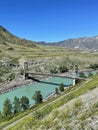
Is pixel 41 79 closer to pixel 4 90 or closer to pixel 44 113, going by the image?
pixel 4 90

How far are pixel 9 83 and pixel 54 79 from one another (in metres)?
33.1

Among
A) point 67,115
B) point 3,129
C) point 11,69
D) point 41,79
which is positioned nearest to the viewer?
point 67,115

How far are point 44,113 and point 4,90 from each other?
108 metres

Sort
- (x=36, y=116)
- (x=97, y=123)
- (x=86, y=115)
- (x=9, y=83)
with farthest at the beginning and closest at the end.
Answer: (x=9, y=83)
(x=36, y=116)
(x=86, y=115)
(x=97, y=123)

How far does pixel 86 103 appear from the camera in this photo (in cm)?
2569

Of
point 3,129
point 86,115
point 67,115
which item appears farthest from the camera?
point 3,129

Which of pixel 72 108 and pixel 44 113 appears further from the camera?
pixel 44 113

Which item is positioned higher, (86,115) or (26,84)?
(86,115)

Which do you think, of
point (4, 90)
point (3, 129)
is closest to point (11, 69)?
point (4, 90)

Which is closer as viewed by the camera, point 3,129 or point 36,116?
point 36,116

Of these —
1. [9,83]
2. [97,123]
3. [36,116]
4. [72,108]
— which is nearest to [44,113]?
[36,116]

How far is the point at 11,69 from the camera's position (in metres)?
198

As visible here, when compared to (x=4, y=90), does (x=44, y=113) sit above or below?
above

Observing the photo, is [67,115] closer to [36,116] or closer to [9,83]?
[36,116]
